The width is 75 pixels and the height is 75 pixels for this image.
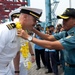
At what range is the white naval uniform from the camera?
120 inches

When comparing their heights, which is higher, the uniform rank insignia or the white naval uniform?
the uniform rank insignia

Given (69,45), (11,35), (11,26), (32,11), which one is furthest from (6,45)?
(69,45)

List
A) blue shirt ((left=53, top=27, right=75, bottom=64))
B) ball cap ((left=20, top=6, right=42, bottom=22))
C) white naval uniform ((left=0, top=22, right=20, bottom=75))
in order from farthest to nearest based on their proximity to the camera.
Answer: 1. blue shirt ((left=53, top=27, right=75, bottom=64))
2. ball cap ((left=20, top=6, right=42, bottom=22))
3. white naval uniform ((left=0, top=22, right=20, bottom=75))

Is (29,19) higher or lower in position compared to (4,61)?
higher

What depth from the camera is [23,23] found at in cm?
322

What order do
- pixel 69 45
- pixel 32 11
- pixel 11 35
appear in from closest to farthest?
pixel 11 35
pixel 32 11
pixel 69 45

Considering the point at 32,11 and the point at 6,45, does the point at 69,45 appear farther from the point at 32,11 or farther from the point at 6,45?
the point at 6,45

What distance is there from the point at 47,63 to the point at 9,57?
5391 millimetres

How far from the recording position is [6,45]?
3117 mm

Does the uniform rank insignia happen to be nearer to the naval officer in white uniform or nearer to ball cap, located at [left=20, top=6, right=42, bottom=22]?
the naval officer in white uniform

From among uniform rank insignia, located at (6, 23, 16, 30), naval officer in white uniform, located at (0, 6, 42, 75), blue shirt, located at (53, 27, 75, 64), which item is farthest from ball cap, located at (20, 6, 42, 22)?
blue shirt, located at (53, 27, 75, 64)

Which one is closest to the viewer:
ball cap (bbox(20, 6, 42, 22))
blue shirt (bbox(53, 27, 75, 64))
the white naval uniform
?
the white naval uniform

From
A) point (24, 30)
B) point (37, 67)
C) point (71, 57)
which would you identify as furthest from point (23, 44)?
point (37, 67)

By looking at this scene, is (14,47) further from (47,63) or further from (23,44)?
(47,63)
